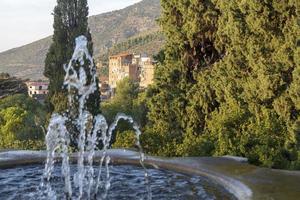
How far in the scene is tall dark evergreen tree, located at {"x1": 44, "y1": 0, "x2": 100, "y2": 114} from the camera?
19.4 m

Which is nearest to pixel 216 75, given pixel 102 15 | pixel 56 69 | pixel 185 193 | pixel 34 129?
pixel 185 193

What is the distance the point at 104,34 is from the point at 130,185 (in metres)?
131

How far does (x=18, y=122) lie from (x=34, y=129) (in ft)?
3.65

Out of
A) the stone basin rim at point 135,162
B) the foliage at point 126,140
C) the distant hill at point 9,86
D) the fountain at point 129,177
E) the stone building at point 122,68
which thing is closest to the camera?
the fountain at point 129,177

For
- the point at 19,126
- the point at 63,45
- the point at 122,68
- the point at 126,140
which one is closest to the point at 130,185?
the point at 126,140

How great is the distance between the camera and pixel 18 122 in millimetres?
27297

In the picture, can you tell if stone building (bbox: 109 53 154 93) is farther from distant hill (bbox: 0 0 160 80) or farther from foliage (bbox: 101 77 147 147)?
foliage (bbox: 101 77 147 147)

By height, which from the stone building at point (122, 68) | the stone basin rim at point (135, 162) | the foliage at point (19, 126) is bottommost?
the stone basin rim at point (135, 162)

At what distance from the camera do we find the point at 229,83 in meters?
12.5

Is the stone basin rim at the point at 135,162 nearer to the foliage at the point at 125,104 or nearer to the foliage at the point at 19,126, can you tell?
the foliage at the point at 125,104

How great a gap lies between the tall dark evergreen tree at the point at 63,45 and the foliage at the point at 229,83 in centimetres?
535

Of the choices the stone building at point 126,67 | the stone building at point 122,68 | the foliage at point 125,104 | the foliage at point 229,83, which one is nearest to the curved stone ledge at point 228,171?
the foliage at point 229,83

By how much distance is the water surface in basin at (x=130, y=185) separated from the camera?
6.35 m

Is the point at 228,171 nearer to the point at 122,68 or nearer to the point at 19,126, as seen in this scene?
the point at 19,126
